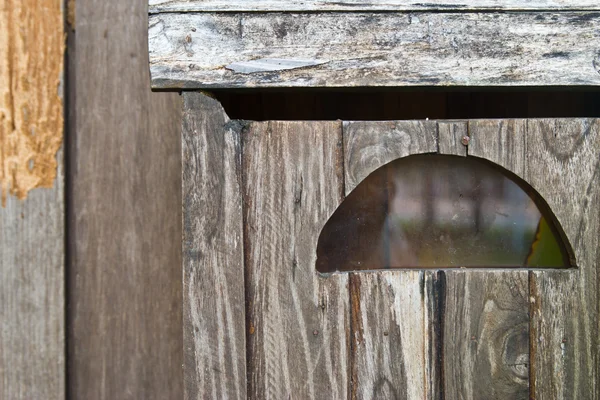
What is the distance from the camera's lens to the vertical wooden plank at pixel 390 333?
704mm

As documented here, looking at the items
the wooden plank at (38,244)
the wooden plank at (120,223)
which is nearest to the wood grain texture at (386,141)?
the wooden plank at (120,223)

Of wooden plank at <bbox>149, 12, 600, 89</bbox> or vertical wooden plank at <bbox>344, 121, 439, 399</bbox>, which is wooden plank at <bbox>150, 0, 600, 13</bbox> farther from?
vertical wooden plank at <bbox>344, 121, 439, 399</bbox>

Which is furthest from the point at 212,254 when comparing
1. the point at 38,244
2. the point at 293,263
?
the point at 38,244

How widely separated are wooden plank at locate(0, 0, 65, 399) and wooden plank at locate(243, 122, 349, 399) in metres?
0.48

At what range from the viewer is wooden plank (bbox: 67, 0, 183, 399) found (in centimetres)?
97

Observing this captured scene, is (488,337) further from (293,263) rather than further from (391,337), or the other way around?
(293,263)

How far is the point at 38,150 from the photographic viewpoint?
0.94 m

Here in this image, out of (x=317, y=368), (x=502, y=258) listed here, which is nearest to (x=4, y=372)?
(x=317, y=368)

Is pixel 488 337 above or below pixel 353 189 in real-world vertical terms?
below

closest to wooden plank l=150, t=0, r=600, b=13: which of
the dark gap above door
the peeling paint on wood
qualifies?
the dark gap above door

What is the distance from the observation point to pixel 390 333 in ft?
2.32

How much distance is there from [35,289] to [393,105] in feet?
2.62

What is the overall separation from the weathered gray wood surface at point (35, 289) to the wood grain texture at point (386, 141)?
1.99 feet

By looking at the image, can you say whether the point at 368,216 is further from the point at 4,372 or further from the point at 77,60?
the point at 4,372
